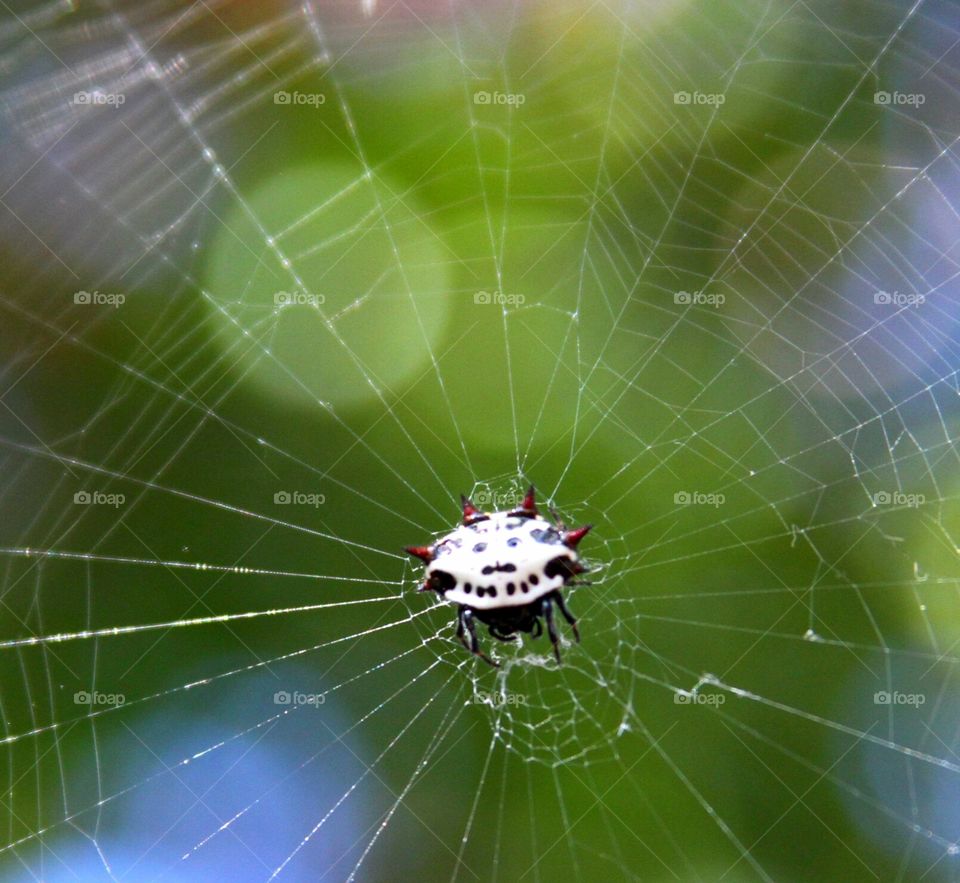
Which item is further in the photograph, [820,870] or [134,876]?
[820,870]

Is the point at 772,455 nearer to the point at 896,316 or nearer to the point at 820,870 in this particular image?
the point at 896,316

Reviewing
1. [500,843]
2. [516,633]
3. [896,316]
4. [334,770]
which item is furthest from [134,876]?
A: [896,316]

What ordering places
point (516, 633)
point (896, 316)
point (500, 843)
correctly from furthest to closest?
point (500, 843), point (896, 316), point (516, 633)

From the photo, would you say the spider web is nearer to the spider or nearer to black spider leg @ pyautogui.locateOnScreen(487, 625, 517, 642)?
black spider leg @ pyautogui.locateOnScreen(487, 625, 517, 642)

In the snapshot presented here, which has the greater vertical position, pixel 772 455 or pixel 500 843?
pixel 772 455

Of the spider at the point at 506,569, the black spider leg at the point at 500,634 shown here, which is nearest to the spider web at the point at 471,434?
the black spider leg at the point at 500,634

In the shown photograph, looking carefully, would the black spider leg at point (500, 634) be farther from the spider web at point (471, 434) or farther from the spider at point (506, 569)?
the spider web at point (471, 434)

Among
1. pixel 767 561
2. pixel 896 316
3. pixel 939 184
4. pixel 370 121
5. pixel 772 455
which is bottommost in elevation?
pixel 767 561

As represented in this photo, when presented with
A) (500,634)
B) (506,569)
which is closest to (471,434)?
(500,634)
